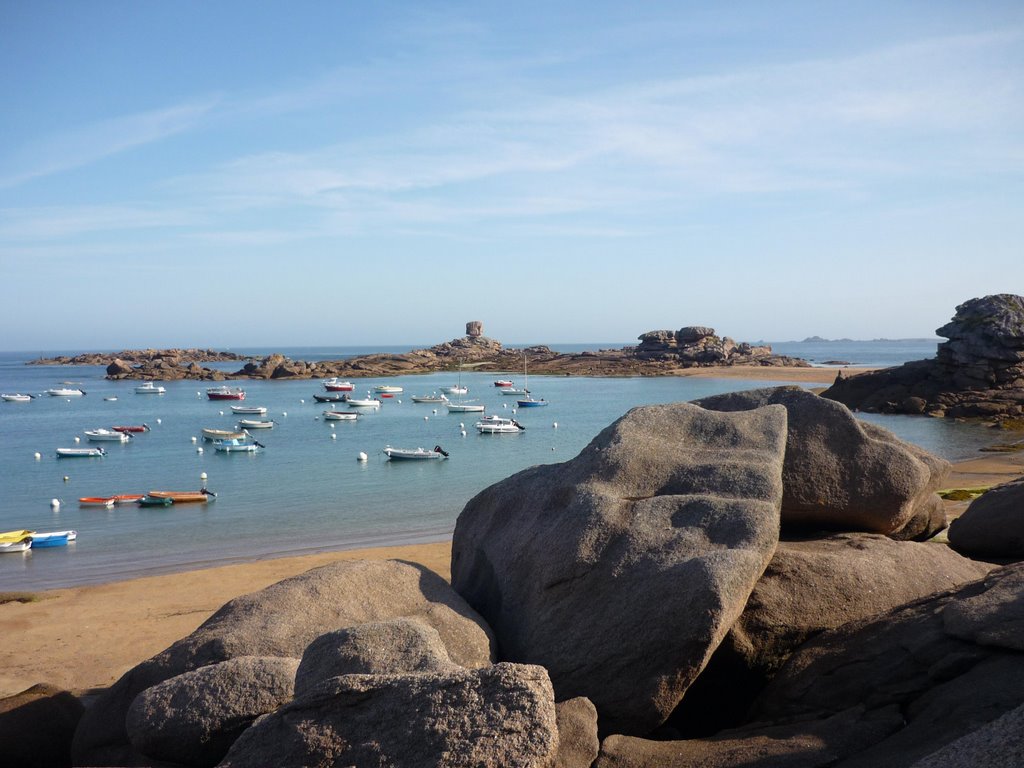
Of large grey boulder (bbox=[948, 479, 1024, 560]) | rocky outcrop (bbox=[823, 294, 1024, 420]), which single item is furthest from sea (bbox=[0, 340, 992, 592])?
large grey boulder (bbox=[948, 479, 1024, 560])

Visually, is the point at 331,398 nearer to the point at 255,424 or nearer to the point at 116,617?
the point at 255,424

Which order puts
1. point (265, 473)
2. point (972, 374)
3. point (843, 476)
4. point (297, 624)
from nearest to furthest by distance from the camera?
1. point (297, 624)
2. point (843, 476)
3. point (265, 473)
4. point (972, 374)

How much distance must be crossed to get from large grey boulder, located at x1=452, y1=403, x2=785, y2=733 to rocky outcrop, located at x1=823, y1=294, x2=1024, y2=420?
5923cm

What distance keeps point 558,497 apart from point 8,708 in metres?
5.90

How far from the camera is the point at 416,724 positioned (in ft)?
18.3

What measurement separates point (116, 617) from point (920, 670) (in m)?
16.8

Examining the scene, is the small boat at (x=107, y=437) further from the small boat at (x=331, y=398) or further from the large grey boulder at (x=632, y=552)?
the large grey boulder at (x=632, y=552)

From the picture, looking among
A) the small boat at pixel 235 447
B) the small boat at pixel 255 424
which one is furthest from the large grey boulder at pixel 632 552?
the small boat at pixel 255 424

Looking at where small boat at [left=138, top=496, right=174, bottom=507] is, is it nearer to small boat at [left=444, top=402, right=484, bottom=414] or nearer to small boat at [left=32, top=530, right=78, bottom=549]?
small boat at [left=32, top=530, right=78, bottom=549]

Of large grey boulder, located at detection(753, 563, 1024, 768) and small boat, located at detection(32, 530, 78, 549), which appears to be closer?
large grey boulder, located at detection(753, 563, 1024, 768)

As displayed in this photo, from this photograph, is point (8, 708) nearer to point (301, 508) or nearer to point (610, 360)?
point (301, 508)

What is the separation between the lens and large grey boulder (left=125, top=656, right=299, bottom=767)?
675 centimetres

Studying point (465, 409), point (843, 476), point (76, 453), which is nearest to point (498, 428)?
point (465, 409)

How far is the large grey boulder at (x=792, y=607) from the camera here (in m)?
8.10
